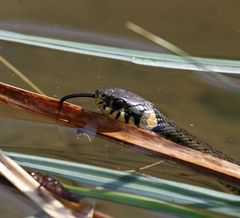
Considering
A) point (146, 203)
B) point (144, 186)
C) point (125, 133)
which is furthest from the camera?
point (125, 133)

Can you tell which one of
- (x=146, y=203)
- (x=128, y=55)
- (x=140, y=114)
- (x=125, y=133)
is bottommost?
(x=146, y=203)

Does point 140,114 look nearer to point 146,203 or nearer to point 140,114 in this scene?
point 140,114

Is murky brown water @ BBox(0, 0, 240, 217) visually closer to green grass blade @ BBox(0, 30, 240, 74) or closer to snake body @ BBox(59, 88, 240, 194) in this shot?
snake body @ BBox(59, 88, 240, 194)

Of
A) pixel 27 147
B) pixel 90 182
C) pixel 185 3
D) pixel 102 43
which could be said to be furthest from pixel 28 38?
pixel 185 3

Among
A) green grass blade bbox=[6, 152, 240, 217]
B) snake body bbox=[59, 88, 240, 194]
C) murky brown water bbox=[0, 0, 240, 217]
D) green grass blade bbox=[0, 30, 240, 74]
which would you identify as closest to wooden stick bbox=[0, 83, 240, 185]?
green grass blade bbox=[6, 152, 240, 217]

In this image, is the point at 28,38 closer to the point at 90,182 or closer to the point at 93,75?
the point at 93,75

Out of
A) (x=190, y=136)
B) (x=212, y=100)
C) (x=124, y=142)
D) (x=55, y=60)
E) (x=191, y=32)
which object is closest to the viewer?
(x=124, y=142)

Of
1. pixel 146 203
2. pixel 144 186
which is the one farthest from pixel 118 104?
pixel 146 203

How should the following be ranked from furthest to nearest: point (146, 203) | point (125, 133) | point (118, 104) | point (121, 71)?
point (121, 71), point (118, 104), point (125, 133), point (146, 203)
